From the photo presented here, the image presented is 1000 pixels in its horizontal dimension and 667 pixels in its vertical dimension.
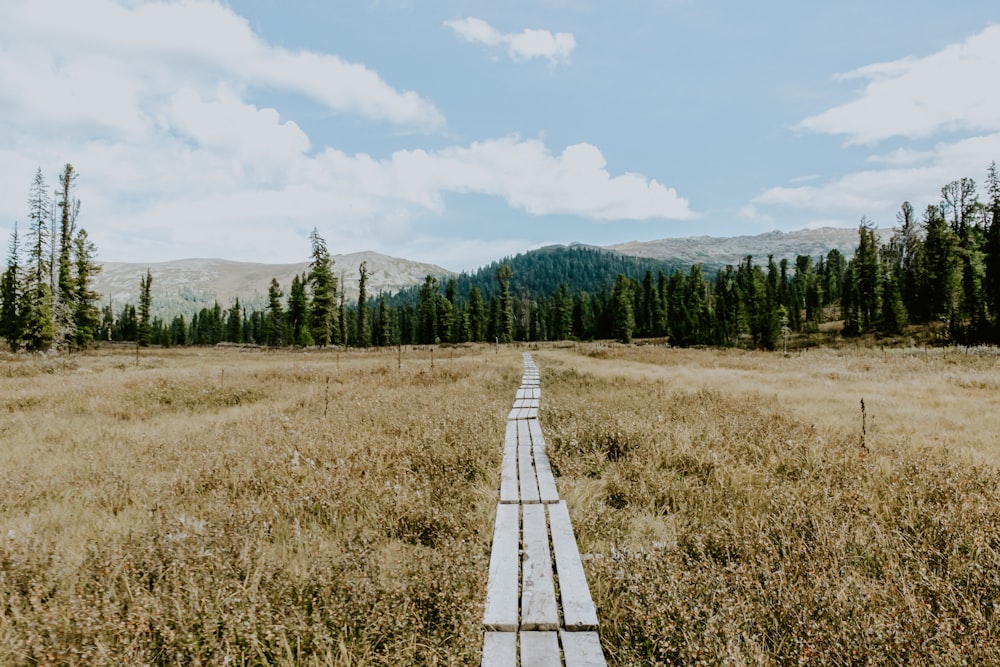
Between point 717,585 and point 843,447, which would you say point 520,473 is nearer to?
point 717,585

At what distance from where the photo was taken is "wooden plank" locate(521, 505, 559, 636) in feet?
9.76

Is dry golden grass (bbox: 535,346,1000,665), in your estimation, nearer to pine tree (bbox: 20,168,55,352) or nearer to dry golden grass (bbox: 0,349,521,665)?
dry golden grass (bbox: 0,349,521,665)

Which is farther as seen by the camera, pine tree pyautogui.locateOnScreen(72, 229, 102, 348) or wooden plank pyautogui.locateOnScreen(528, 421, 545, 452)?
pine tree pyautogui.locateOnScreen(72, 229, 102, 348)

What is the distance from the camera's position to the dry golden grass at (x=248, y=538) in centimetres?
264

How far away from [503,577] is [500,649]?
0.76 metres

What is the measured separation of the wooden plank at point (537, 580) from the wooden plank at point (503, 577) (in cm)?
7

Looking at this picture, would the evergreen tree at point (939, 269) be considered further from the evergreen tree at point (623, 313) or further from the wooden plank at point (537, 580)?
the wooden plank at point (537, 580)

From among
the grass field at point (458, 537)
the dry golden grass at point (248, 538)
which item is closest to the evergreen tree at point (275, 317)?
the dry golden grass at point (248, 538)

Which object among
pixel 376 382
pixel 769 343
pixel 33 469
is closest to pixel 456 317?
pixel 769 343

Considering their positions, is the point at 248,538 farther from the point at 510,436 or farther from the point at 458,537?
the point at 510,436

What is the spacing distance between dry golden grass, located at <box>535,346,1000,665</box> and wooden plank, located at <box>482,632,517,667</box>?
0.65 meters

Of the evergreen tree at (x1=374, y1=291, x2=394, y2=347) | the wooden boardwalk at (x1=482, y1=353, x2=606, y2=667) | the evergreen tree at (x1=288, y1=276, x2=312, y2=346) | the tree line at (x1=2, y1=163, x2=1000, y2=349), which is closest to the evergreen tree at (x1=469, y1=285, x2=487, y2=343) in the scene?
the tree line at (x1=2, y1=163, x2=1000, y2=349)

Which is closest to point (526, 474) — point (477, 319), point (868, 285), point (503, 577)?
point (503, 577)

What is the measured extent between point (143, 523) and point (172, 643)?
2376mm
